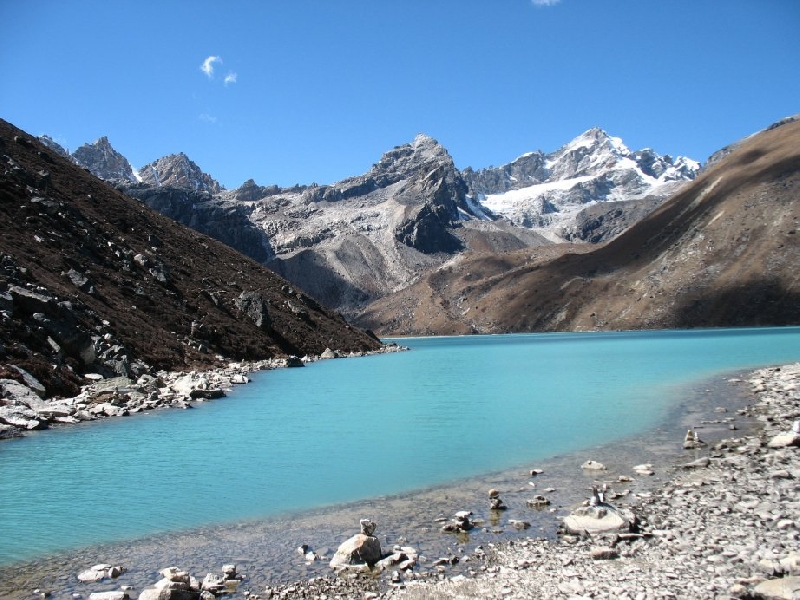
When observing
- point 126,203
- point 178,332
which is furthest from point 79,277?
point 126,203

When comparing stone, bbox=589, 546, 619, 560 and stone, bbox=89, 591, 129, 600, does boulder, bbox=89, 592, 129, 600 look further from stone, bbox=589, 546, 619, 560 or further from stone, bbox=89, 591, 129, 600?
stone, bbox=589, 546, 619, 560

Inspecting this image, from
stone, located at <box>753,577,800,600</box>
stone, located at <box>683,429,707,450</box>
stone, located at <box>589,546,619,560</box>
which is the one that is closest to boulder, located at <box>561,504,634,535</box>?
stone, located at <box>589,546,619,560</box>

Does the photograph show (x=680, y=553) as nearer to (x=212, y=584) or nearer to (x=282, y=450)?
(x=212, y=584)

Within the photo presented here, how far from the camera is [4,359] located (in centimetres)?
3716

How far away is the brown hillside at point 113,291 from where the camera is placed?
4425 cm

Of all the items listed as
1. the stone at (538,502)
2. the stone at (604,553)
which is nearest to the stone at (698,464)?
the stone at (538,502)

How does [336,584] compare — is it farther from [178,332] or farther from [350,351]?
[350,351]

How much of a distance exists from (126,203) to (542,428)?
88255 mm

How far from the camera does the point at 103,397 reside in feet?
134

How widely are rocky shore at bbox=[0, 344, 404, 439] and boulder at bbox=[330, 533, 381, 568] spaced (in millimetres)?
24651

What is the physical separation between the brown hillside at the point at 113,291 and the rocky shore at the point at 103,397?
4.63 feet

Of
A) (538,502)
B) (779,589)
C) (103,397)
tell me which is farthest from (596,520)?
(103,397)

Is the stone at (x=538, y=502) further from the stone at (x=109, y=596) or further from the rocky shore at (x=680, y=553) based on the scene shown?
the stone at (x=109, y=596)

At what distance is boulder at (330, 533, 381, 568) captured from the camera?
14.4 m
